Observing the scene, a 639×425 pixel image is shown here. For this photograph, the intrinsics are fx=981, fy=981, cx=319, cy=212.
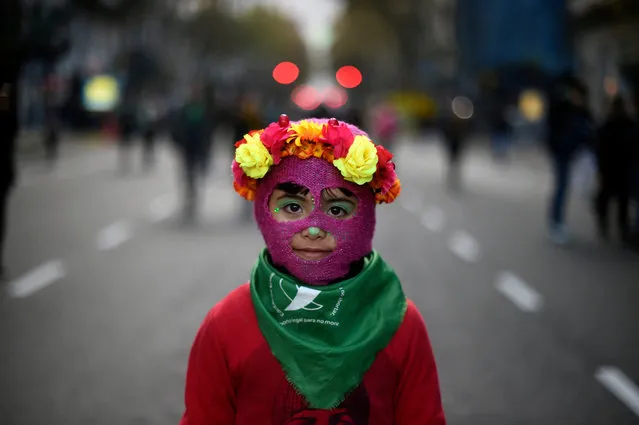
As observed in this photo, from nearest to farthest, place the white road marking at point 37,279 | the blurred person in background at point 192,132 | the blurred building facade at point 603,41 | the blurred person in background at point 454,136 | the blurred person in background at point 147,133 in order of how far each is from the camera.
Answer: the white road marking at point 37,279
the blurred person in background at point 192,132
the blurred person in background at point 454,136
the blurred person in background at point 147,133
the blurred building facade at point 603,41

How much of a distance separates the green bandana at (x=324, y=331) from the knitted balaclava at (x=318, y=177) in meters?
0.10

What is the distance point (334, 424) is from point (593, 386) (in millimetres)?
3910

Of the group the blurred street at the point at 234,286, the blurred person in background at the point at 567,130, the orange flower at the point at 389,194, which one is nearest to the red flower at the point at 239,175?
the orange flower at the point at 389,194

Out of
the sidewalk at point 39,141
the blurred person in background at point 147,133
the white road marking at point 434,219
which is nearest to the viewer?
the white road marking at point 434,219

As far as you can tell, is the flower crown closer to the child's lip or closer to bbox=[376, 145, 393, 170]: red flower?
bbox=[376, 145, 393, 170]: red flower

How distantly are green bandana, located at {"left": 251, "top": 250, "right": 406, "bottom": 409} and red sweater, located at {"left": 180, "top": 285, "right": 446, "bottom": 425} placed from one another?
Result: 36 mm

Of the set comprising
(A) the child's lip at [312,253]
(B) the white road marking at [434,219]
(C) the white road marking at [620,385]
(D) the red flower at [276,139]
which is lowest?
(B) the white road marking at [434,219]

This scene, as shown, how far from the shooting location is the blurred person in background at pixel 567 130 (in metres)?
12.3

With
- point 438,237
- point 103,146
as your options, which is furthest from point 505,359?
point 103,146

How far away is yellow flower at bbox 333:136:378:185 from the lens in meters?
2.59

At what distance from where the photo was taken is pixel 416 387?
2656mm

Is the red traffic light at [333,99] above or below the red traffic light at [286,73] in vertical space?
above

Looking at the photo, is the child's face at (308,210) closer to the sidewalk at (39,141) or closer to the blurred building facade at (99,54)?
the sidewalk at (39,141)

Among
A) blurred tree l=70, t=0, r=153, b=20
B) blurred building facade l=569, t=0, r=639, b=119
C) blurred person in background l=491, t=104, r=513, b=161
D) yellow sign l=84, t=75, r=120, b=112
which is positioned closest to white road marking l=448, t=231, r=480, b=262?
blurred person in background l=491, t=104, r=513, b=161
